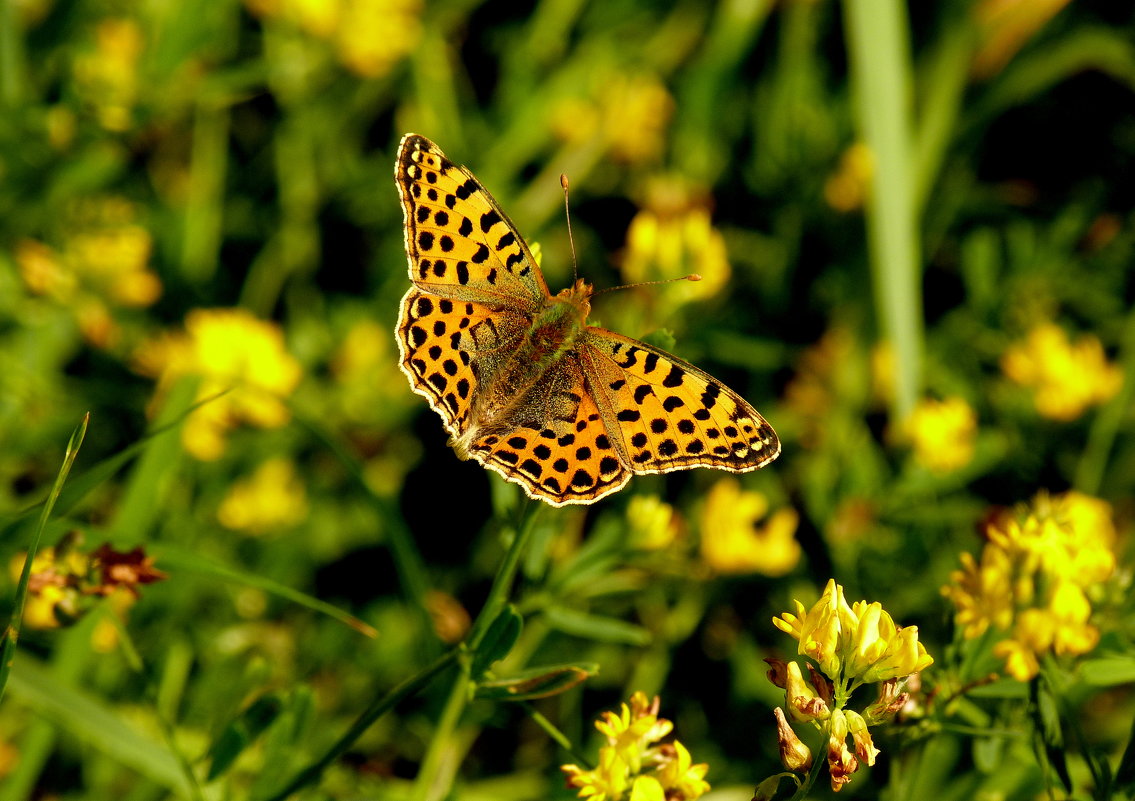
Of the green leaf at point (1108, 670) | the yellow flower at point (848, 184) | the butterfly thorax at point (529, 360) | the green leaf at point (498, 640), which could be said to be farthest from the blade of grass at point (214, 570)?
the yellow flower at point (848, 184)

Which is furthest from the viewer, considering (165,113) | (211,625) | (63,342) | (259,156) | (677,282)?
(259,156)

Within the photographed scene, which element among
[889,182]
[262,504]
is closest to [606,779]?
[262,504]

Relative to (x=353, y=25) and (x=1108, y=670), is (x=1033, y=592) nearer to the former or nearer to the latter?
(x=1108, y=670)

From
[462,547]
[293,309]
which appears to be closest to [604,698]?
[462,547]

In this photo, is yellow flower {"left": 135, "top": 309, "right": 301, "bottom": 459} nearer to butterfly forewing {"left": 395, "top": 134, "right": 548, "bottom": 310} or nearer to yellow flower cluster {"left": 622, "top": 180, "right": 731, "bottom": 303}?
butterfly forewing {"left": 395, "top": 134, "right": 548, "bottom": 310}

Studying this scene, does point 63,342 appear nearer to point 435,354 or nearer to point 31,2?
point 31,2

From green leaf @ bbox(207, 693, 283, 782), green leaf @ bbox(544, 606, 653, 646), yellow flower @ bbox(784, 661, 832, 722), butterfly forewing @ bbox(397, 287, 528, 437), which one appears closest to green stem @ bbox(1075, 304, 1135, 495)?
green leaf @ bbox(544, 606, 653, 646)
